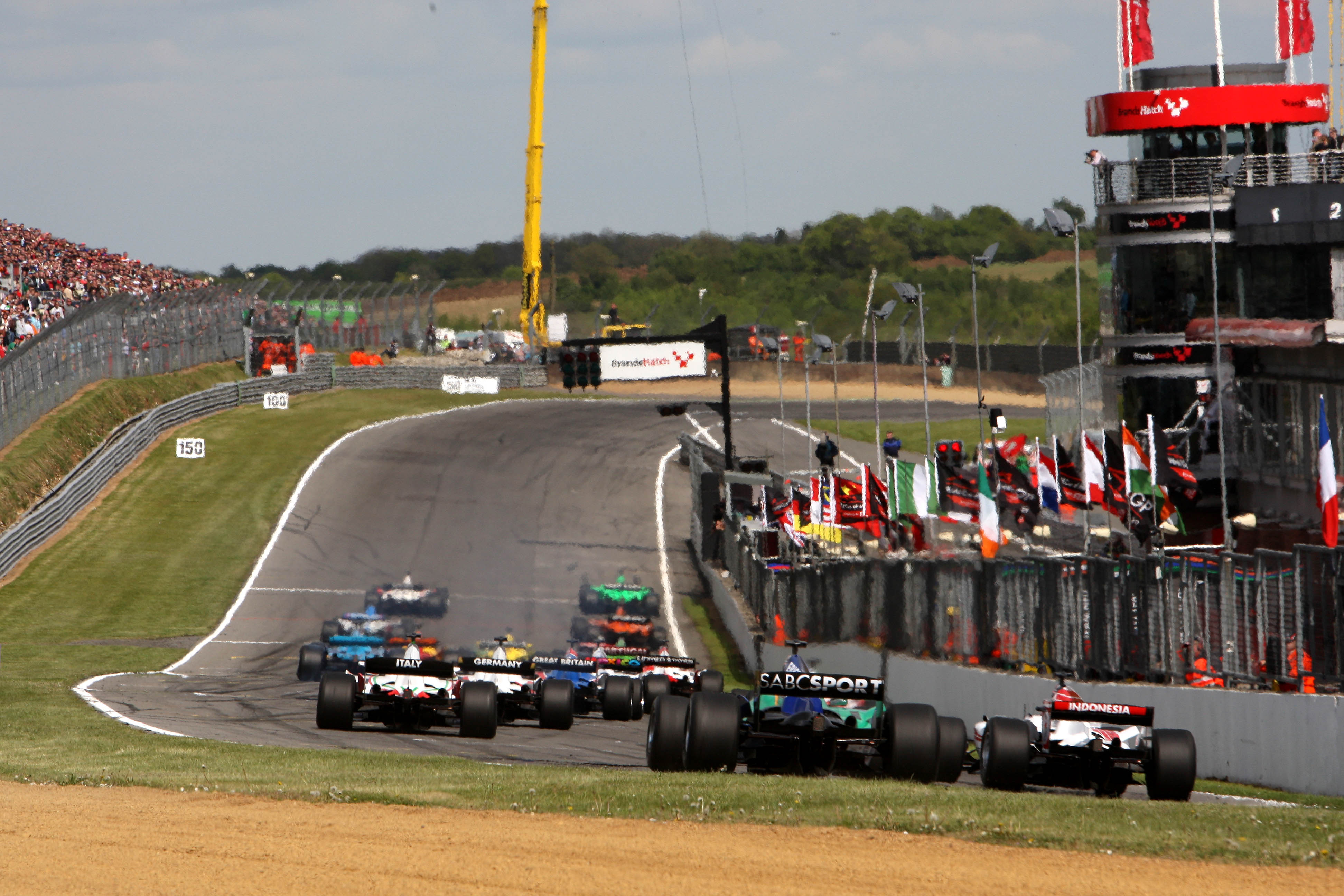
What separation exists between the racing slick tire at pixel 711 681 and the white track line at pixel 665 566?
6.87 metres

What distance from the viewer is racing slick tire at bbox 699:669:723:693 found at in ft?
68.9

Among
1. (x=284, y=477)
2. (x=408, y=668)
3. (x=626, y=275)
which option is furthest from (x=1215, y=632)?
(x=626, y=275)

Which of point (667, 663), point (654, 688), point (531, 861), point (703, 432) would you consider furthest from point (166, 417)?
point (531, 861)

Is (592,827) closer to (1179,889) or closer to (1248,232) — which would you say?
(1179,889)

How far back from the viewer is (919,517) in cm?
2788

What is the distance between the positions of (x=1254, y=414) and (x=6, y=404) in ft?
100

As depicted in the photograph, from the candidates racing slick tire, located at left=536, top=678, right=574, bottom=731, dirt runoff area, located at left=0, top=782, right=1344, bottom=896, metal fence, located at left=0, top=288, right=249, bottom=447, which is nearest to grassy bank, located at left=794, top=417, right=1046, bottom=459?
metal fence, located at left=0, top=288, right=249, bottom=447

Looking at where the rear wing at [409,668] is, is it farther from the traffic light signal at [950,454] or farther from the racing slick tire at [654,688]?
the traffic light signal at [950,454]

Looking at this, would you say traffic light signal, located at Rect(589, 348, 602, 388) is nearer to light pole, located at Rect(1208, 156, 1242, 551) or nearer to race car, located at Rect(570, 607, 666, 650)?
race car, located at Rect(570, 607, 666, 650)

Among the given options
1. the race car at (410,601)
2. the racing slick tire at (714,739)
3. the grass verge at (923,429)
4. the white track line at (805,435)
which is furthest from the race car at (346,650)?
the grass verge at (923,429)

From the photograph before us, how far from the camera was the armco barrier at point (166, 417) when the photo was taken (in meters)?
40.8

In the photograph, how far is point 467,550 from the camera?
139 ft

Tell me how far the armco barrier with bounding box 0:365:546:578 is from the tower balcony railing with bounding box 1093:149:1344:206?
28.1m

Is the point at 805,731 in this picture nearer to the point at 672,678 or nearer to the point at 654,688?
the point at 654,688
